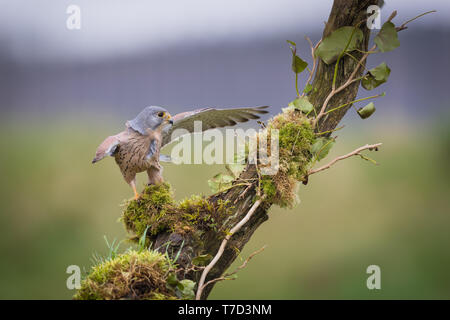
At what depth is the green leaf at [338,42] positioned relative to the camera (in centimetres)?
158

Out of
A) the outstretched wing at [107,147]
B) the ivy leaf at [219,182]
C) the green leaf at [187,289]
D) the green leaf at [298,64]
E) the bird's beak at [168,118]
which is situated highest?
the green leaf at [298,64]

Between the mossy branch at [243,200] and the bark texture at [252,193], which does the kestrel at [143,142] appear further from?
the bark texture at [252,193]

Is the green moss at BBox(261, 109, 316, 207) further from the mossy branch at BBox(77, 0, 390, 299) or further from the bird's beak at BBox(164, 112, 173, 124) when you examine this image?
the bird's beak at BBox(164, 112, 173, 124)

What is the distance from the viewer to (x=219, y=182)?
1.70 metres

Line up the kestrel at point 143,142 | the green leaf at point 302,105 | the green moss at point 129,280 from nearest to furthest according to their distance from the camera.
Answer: the green moss at point 129,280 → the kestrel at point 143,142 → the green leaf at point 302,105

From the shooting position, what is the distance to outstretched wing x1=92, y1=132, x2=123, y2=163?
143 cm

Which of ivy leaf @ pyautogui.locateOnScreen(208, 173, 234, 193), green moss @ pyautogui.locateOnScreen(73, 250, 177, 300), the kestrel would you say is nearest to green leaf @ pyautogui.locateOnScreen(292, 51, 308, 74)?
the kestrel

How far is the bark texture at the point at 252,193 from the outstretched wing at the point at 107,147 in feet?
1.29

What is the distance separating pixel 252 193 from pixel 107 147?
1.92 ft

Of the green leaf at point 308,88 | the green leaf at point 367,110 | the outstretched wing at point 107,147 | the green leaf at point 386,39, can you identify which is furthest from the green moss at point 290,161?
the outstretched wing at point 107,147
